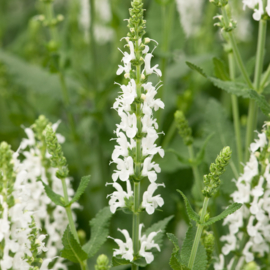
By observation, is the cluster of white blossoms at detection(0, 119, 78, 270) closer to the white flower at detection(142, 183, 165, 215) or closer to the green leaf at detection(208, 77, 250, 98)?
the white flower at detection(142, 183, 165, 215)

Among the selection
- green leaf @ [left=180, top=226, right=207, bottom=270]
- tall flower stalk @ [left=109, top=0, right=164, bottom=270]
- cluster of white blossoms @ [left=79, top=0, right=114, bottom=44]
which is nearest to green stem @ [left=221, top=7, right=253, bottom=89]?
tall flower stalk @ [left=109, top=0, right=164, bottom=270]

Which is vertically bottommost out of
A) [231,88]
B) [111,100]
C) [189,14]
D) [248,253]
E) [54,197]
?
[248,253]

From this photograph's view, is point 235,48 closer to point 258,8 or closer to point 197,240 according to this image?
point 258,8

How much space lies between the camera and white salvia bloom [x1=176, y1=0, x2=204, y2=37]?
116 cm

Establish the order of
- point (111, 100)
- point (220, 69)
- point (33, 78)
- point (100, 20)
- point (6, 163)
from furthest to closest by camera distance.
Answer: point (100, 20) → point (111, 100) → point (33, 78) → point (220, 69) → point (6, 163)

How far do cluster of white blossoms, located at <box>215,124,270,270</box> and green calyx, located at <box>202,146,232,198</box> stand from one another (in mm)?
98

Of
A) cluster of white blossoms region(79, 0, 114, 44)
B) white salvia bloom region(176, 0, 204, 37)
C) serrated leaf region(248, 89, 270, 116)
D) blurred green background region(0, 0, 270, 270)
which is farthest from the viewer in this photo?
cluster of white blossoms region(79, 0, 114, 44)

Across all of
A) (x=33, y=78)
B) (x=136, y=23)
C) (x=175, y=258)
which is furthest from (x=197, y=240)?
(x=33, y=78)

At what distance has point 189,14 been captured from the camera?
47.8 inches

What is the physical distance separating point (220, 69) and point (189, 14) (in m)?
0.64

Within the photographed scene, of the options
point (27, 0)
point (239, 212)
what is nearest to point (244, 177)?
point (239, 212)

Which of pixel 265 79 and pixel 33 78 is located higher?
pixel 33 78

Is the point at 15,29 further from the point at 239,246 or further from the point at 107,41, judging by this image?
the point at 239,246

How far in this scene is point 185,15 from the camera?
1196 millimetres
